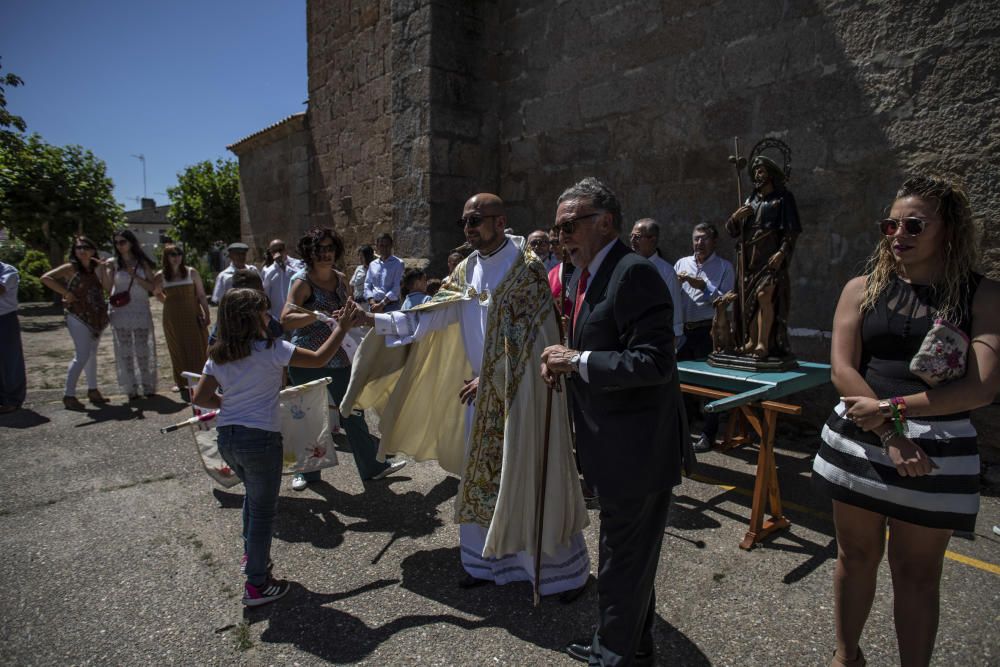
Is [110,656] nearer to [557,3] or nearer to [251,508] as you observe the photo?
[251,508]

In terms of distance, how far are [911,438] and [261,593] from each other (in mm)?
2811

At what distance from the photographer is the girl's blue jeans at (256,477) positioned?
9.57 ft

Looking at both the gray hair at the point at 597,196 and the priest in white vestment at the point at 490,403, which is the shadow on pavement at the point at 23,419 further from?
the gray hair at the point at 597,196

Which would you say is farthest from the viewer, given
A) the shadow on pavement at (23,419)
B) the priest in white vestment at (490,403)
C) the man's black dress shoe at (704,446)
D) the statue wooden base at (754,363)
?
the shadow on pavement at (23,419)

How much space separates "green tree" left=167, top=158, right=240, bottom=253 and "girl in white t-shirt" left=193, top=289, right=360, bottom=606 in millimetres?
28315

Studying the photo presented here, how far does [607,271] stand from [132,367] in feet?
22.6

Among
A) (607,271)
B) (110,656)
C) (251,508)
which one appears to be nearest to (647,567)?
(607,271)

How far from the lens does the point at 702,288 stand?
549cm

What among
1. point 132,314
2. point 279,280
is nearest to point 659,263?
point 279,280

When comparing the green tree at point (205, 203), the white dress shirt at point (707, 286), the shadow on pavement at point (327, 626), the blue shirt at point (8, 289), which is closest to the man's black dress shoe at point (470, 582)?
the shadow on pavement at point (327, 626)

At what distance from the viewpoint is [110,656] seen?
2.65 m

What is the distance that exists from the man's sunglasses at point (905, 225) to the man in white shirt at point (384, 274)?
21.4ft

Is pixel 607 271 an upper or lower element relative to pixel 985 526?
upper

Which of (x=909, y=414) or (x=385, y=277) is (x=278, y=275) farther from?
(x=909, y=414)
